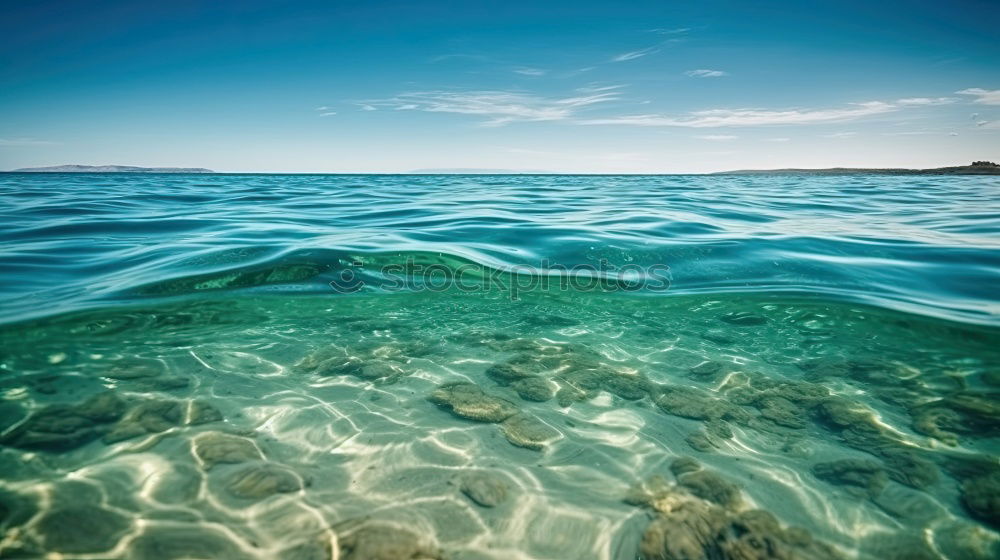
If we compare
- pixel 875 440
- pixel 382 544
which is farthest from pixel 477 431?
pixel 875 440

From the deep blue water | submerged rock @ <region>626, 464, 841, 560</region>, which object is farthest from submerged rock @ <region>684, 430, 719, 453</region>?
the deep blue water

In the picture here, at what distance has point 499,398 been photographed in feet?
13.9

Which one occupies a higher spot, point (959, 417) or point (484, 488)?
point (484, 488)

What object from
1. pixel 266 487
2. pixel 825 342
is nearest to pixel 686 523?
pixel 266 487

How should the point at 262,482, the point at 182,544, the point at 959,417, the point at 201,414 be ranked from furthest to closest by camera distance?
the point at 959,417 < the point at 201,414 < the point at 262,482 < the point at 182,544

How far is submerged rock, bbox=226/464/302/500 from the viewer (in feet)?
9.18

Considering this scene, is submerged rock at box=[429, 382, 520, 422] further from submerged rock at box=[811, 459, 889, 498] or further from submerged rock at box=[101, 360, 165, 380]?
submerged rock at box=[101, 360, 165, 380]

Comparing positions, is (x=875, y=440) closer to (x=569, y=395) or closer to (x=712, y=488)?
(x=712, y=488)

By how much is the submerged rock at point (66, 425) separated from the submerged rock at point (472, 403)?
2.73 m

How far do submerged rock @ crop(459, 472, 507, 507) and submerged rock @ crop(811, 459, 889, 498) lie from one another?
94.9 inches

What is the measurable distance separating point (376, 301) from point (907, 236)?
11903mm

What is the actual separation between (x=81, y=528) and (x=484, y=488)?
2368 mm

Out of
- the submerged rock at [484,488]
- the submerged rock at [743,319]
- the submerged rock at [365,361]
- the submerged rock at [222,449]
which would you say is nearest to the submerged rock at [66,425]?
the submerged rock at [222,449]

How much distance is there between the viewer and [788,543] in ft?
8.35
